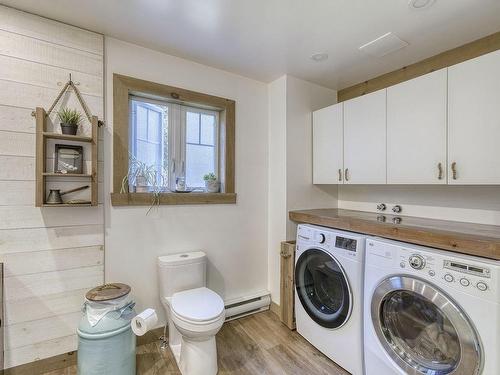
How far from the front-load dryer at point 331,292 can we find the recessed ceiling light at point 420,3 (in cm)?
140

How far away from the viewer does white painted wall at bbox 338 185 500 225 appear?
1763 mm

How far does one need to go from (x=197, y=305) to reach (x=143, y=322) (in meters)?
0.33

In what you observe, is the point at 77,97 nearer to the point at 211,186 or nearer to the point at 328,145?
the point at 211,186

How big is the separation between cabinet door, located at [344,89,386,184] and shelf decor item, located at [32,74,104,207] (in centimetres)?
198

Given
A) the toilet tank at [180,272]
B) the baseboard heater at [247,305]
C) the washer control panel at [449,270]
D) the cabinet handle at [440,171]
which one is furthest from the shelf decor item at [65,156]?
the cabinet handle at [440,171]

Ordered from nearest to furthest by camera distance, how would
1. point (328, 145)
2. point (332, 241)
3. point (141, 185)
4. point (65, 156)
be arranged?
point (65, 156) < point (332, 241) < point (141, 185) < point (328, 145)

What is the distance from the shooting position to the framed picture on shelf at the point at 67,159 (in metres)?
1.66

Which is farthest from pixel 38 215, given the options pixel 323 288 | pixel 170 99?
pixel 323 288

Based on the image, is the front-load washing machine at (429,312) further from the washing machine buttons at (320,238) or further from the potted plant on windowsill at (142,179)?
the potted plant on windowsill at (142,179)

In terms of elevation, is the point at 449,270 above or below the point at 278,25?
below

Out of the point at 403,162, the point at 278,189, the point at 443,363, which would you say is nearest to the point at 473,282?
the point at 443,363

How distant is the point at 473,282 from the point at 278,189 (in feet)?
5.19

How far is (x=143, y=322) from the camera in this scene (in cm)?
157

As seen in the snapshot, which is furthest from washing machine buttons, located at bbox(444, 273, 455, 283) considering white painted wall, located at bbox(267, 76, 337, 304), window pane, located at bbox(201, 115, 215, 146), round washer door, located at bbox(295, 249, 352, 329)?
window pane, located at bbox(201, 115, 215, 146)
